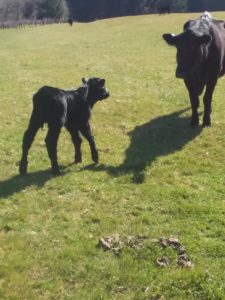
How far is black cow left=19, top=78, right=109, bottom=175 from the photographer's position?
10.8 m

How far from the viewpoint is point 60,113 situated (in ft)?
35.8

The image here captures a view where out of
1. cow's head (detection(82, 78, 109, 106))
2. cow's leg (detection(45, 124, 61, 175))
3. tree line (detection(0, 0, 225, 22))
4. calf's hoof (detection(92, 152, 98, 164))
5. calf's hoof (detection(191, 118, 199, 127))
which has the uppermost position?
cow's head (detection(82, 78, 109, 106))

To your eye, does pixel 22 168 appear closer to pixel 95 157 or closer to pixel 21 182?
pixel 21 182

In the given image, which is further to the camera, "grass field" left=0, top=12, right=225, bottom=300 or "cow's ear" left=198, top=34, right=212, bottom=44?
"cow's ear" left=198, top=34, right=212, bottom=44

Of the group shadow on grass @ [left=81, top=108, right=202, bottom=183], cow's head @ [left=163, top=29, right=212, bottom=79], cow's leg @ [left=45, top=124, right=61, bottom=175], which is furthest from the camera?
cow's head @ [left=163, top=29, right=212, bottom=79]

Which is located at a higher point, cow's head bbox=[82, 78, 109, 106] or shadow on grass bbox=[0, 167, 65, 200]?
cow's head bbox=[82, 78, 109, 106]

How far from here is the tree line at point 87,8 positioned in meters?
113

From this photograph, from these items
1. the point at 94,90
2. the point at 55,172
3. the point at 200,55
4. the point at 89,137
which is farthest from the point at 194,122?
the point at 55,172

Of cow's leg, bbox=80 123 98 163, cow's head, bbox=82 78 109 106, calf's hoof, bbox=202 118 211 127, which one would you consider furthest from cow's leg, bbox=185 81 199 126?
cow's leg, bbox=80 123 98 163

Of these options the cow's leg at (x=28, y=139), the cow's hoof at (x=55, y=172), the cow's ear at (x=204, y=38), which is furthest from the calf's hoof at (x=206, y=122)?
the cow's leg at (x=28, y=139)

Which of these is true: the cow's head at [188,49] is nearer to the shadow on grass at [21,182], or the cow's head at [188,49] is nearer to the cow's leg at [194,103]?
the cow's leg at [194,103]

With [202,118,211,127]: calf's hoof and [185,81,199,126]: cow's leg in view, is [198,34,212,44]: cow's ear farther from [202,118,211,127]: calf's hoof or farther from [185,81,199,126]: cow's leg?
[202,118,211,127]: calf's hoof

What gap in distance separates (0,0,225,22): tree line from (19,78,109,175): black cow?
10012cm

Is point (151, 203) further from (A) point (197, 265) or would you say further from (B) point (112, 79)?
(B) point (112, 79)
